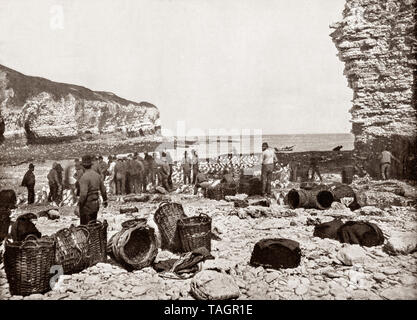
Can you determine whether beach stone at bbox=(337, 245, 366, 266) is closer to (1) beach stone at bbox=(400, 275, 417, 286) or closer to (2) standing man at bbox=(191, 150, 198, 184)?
(1) beach stone at bbox=(400, 275, 417, 286)

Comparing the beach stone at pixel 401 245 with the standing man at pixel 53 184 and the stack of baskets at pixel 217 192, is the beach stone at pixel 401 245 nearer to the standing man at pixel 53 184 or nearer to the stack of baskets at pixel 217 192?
the stack of baskets at pixel 217 192

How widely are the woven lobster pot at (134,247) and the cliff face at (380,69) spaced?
407 inches

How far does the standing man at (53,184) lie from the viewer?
12312 mm

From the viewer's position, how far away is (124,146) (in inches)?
987

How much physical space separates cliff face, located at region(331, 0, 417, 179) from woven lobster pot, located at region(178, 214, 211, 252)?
30.9 ft

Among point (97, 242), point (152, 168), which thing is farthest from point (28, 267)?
point (152, 168)

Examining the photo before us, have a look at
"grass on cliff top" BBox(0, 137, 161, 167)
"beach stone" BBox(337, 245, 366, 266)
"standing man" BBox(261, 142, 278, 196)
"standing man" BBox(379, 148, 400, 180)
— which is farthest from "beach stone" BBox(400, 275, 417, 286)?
"grass on cliff top" BBox(0, 137, 161, 167)

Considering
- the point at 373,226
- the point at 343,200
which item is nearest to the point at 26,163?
the point at 343,200

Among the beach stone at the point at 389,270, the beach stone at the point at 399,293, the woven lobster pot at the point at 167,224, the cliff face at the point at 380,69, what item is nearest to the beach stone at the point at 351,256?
the beach stone at the point at 389,270

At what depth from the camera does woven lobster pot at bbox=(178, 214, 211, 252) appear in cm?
609

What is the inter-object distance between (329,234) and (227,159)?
11.2 m

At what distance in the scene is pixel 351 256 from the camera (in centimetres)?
563

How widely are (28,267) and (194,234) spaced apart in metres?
2.63
